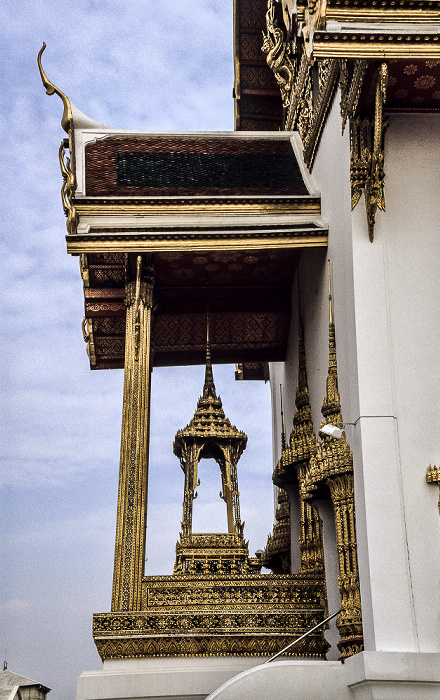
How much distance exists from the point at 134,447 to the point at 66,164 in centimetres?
233

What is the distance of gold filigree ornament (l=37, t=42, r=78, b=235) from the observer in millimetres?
7059

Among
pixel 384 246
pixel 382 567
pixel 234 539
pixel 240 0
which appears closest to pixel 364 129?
pixel 384 246

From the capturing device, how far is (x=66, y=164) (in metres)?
7.34

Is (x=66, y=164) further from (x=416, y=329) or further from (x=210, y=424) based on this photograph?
(x=416, y=329)

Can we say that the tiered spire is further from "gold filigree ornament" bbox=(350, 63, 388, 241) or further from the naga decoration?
the naga decoration

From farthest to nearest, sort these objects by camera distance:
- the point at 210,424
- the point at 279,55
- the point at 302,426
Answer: the point at 279,55 < the point at 302,426 < the point at 210,424

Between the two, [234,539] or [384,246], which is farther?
[234,539]

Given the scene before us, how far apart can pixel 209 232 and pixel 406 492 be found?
270cm

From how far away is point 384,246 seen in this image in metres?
5.99

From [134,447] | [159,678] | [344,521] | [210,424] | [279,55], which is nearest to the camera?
[344,521]

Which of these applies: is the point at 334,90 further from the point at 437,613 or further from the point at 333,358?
the point at 437,613

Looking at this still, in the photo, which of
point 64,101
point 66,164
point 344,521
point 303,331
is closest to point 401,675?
point 344,521

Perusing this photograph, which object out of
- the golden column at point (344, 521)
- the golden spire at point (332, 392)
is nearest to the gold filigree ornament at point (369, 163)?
the golden spire at point (332, 392)

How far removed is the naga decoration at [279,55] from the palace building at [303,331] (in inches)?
Answer: 1.4
